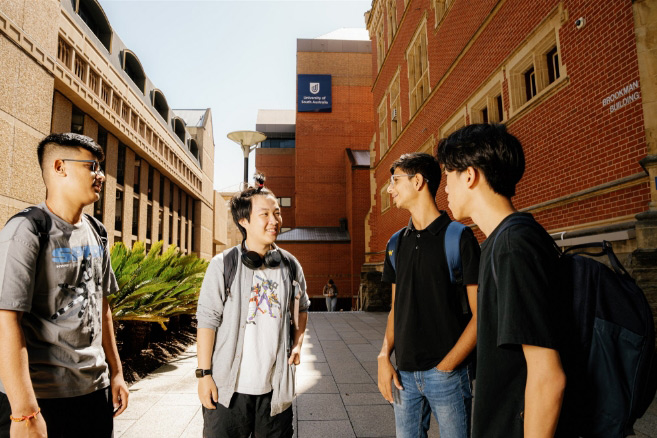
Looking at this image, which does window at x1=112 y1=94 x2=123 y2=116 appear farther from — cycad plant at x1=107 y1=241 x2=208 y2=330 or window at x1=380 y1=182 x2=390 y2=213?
window at x1=380 y1=182 x2=390 y2=213

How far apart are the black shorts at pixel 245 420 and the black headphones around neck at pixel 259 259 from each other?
0.71 meters

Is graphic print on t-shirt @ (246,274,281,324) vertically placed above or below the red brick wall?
below

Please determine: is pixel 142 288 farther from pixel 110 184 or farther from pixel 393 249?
pixel 110 184

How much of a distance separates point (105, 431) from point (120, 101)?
1818 centimetres

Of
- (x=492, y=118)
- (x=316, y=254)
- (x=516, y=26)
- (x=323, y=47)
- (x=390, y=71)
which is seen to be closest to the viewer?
(x=516, y=26)

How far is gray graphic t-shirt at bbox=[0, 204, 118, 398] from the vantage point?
165cm

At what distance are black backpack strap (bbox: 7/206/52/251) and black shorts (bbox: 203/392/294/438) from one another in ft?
3.88

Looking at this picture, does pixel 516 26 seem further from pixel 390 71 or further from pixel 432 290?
pixel 390 71

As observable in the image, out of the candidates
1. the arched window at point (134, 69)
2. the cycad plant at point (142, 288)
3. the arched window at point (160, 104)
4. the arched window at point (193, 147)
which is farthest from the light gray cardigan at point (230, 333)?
the arched window at point (193, 147)

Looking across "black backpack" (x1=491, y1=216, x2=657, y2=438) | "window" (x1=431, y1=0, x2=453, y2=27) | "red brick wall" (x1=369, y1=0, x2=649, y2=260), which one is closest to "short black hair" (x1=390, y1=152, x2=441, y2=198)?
"black backpack" (x1=491, y1=216, x2=657, y2=438)

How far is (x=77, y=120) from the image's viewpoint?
47.3 ft

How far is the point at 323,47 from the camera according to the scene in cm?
3088

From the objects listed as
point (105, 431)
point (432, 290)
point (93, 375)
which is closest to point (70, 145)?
point (93, 375)

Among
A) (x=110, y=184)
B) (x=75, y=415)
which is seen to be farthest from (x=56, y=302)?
(x=110, y=184)
